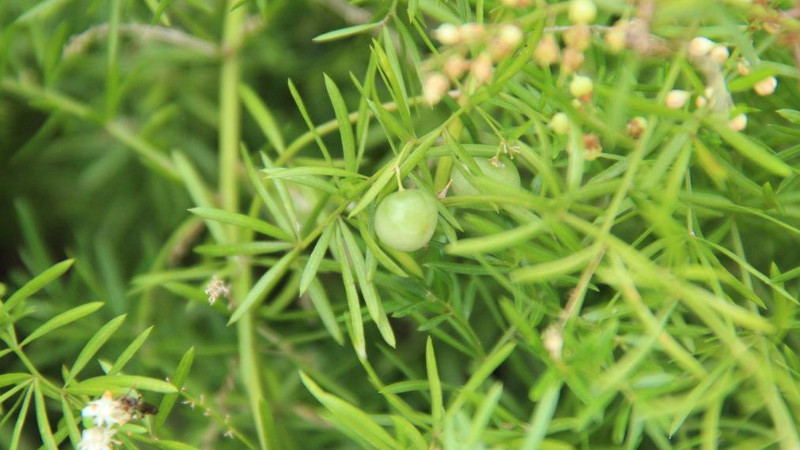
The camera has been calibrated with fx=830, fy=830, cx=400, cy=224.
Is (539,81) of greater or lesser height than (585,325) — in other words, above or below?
above

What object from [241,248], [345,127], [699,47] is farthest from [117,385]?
[699,47]

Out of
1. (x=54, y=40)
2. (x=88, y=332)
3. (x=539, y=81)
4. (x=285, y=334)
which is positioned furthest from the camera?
(x=285, y=334)

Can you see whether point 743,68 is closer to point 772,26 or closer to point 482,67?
point 772,26

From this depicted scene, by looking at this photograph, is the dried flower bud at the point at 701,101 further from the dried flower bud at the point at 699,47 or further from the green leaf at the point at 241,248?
the green leaf at the point at 241,248

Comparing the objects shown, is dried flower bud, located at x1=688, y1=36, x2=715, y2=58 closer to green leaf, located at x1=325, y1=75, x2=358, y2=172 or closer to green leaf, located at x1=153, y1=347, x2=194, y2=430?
green leaf, located at x1=325, y1=75, x2=358, y2=172

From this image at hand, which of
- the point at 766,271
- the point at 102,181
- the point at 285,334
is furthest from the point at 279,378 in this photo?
the point at 766,271

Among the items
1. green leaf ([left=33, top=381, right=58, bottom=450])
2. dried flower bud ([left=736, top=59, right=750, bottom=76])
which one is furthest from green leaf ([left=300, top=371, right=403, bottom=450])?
dried flower bud ([left=736, top=59, right=750, bottom=76])

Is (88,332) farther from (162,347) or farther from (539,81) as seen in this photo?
(539,81)
